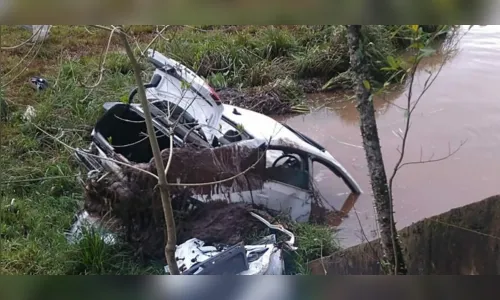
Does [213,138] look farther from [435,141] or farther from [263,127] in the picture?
[435,141]

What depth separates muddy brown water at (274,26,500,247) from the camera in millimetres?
1486

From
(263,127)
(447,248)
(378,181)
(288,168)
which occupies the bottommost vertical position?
(447,248)

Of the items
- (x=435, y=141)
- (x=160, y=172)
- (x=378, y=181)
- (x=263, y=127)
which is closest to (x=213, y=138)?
(x=263, y=127)

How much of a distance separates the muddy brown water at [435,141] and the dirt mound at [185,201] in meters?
0.23

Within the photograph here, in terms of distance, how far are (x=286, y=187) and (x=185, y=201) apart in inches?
12.9

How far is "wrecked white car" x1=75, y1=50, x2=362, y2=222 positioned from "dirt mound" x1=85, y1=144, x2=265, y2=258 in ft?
0.09

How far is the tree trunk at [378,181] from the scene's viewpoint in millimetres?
1242

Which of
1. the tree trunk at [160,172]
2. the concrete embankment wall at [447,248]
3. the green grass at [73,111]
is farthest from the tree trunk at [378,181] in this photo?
the tree trunk at [160,172]

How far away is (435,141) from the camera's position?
168 centimetres

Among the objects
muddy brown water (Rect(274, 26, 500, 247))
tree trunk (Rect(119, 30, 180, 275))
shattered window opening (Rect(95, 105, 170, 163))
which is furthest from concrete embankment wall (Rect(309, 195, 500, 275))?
shattered window opening (Rect(95, 105, 170, 163))

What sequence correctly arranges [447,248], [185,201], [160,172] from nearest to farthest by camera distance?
[160,172], [447,248], [185,201]

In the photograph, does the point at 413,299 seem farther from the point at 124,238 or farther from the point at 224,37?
the point at 124,238

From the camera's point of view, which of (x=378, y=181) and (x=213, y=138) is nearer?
(x=378, y=181)

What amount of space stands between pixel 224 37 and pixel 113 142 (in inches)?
21.6
